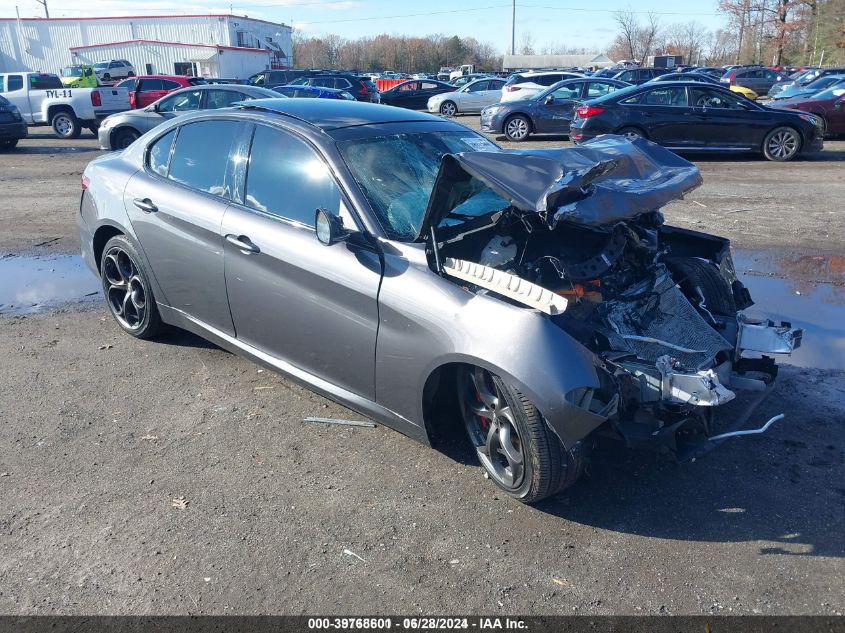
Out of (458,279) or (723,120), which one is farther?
(723,120)

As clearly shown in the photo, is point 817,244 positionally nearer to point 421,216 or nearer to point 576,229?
point 576,229

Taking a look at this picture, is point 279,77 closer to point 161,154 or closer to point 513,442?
point 161,154

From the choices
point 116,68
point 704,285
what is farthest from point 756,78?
point 704,285

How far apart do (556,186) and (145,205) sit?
298 centimetres

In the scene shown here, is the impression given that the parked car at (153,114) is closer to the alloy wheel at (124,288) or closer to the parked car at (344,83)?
the parked car at (344,83)

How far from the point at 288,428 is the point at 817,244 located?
6.84 metres

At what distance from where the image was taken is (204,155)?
15.7 ft

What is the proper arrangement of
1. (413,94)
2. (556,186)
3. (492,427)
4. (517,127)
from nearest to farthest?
(556,186) < (492,427) < (517,127) < (413,94)

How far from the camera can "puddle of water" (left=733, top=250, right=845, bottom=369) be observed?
534cm

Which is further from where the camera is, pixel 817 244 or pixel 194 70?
pixel 194 70

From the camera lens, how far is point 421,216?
3947mm

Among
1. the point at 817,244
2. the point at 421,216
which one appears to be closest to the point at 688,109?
the point at 817,244

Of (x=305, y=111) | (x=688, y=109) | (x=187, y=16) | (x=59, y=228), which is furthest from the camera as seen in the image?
(x=187, y=16)

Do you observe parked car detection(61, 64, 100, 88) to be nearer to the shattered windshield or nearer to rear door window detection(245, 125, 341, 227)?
rear door window detection(245, 125, 341, 227)
